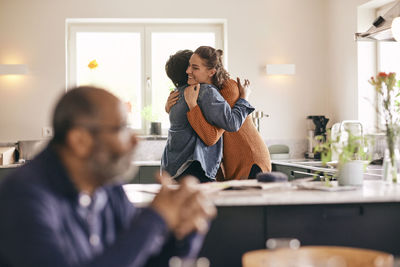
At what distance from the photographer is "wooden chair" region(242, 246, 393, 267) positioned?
1.15 metres

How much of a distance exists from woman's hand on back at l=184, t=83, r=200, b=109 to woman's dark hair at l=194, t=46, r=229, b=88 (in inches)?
4.4

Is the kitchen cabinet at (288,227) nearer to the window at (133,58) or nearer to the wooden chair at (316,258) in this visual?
the wooden chair at (316,258)

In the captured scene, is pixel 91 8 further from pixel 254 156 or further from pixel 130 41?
pixel 254 156

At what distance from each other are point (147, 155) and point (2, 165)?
1312mm

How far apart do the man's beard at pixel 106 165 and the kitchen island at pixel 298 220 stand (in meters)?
0.80

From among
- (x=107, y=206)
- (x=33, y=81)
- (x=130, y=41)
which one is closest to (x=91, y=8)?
(x=130, y=41)

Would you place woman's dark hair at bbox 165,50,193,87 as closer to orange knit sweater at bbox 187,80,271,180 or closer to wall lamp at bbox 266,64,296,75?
orange knit sweater at bbox 187,80,271,180

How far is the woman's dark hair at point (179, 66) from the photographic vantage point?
2768 millimetres

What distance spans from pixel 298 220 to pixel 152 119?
11.3 feet

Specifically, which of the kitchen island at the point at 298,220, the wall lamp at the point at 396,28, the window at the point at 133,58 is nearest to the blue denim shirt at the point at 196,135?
A: the kitchen island at the point at 298,220

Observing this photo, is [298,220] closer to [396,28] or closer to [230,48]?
[396,28]

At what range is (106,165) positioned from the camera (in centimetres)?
112

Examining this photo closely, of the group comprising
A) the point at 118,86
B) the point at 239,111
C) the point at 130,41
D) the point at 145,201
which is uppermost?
the point at 130,41

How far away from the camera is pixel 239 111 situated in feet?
8.63
